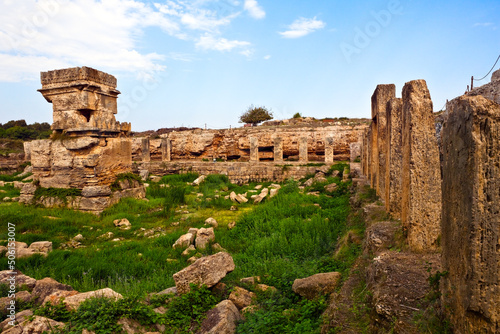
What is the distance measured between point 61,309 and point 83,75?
25.4 ft

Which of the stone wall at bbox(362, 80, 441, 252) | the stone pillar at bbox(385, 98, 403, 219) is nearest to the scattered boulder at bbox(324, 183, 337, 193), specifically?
the stone pillar at bbox(385, 98, 403, 219)

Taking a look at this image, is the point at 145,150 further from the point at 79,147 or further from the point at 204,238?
the point at 204,238

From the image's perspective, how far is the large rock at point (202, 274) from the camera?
378 cm

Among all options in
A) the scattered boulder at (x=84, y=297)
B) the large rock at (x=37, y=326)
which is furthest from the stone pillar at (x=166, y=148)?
the large rock at (x=37, y=326)

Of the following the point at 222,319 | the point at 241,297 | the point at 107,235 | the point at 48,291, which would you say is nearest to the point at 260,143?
the point at 107,235

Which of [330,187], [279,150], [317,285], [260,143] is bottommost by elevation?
[317,285]

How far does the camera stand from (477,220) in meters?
1.76

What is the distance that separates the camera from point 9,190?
10500mm

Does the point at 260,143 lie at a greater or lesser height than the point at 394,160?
greater

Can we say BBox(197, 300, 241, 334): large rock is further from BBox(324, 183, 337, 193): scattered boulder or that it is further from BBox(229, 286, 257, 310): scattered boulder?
BBox(324, 183, 337, 193): scattered boulder

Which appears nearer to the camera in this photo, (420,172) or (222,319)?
(222,319)

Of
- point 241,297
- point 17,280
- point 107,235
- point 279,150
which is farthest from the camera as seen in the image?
point 279,150

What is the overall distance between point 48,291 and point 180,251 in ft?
7.52

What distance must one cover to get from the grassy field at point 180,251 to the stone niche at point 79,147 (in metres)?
0.59
